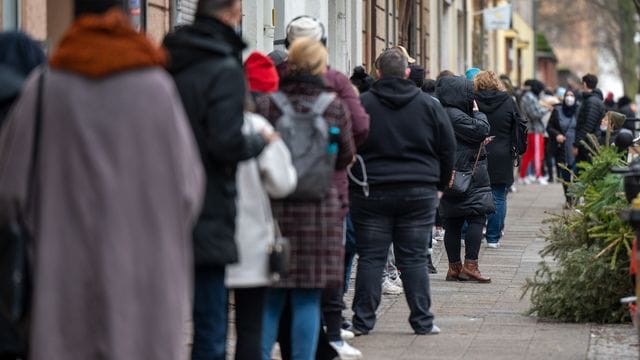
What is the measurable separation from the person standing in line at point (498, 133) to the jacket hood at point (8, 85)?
8.84 m

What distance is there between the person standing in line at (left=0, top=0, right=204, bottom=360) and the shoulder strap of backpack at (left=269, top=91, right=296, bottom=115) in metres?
2.17

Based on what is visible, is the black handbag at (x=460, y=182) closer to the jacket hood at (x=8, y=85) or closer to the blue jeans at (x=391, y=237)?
the blue jeans at (x=391, y=237)

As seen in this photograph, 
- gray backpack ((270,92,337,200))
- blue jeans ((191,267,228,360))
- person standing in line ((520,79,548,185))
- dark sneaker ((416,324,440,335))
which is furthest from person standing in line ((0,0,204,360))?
person standing in line ((520,79,548,185))

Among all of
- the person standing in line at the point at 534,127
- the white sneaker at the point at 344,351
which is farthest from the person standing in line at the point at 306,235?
the person standing in line at the point at 534,127

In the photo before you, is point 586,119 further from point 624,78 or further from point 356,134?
point 624,78

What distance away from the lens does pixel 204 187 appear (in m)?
6.75

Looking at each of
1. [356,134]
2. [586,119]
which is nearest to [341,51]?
[586,119]

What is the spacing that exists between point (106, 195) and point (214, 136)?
1149 mm

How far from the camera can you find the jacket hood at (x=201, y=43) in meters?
6.82

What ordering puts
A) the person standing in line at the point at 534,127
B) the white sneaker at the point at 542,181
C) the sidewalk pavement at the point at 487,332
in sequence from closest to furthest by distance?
1. the sidewalk pavement at the point at 487,332
2. the person standing in line at the point at 534,127
3. the white sneaker at the point at 542,181

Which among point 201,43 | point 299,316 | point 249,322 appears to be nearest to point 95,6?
point 201,43

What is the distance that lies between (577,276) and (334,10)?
35.5ft

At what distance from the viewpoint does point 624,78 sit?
75.6m

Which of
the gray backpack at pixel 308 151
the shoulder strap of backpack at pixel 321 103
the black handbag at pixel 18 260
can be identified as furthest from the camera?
the shoulder strap of backpack at pixel 321 103
